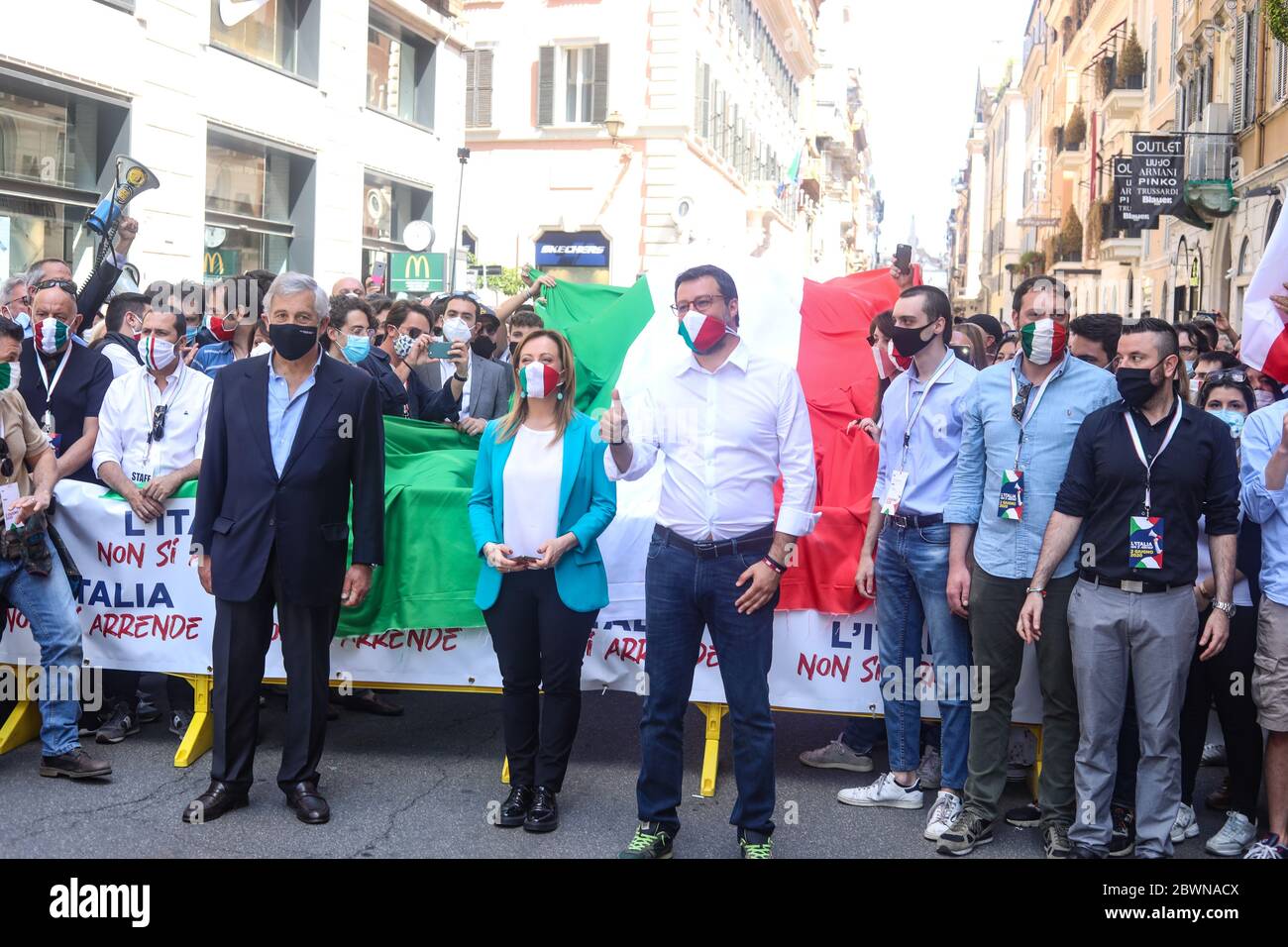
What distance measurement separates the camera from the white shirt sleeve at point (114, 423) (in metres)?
6.16

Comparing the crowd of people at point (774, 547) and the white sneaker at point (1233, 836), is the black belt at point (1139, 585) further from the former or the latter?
the white sneaker at point (1233, 836)

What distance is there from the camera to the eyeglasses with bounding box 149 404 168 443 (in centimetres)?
618

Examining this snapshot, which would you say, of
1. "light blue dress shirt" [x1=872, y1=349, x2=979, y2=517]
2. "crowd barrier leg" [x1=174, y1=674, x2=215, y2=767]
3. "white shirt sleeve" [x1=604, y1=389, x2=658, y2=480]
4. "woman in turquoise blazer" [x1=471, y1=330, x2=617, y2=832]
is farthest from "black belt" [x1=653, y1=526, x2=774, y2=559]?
Answer: "crowd barrier leg" [x1=174, y1=674, x2=215, y2=767]

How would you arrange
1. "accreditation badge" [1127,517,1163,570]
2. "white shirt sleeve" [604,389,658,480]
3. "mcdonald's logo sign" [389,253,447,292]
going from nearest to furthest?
"accreditation badge" [1127,517,1163,570] < "white shirt sleeve" [604,389,658,480] < "mcdonald's logo sign" [389,253,447,292]

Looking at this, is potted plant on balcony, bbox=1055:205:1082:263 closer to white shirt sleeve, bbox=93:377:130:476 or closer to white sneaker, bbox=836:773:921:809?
white sneaker, bbox=836:773:921:809

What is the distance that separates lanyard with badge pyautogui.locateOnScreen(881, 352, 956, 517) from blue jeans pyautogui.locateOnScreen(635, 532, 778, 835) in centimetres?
92

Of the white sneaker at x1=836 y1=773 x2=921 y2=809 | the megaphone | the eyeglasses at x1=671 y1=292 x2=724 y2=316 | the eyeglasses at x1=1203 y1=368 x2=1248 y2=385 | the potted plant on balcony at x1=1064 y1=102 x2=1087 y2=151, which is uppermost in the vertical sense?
the potted plant on balcony at x1=1064 y1=102 x2=1087 y2=151

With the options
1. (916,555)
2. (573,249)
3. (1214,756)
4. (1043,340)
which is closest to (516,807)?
(916,555)

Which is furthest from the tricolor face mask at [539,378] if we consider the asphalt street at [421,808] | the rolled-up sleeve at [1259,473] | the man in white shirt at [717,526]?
the rolled-up sleeve at [1259,473]

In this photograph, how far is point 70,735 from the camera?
18.7 feet

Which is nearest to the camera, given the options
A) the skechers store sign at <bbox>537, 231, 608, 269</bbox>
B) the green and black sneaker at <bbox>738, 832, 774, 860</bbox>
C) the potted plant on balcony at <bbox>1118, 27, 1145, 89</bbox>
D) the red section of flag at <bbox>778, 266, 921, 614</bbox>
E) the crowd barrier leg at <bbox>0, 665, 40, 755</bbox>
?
the green and black sneaker at <bbox>738, 832, 774, 860</bbox>

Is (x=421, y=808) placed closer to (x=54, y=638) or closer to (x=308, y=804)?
(x=308, y=804)

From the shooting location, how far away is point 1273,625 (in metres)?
4.92

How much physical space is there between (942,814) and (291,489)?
2899 mm
